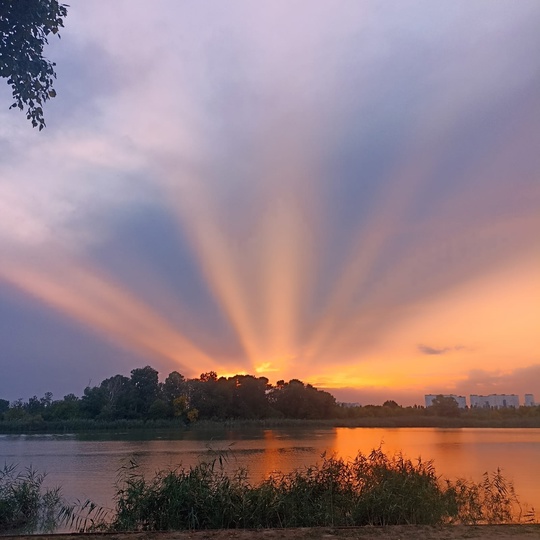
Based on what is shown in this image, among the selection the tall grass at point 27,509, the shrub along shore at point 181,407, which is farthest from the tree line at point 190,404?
the tall grass at point 27,509

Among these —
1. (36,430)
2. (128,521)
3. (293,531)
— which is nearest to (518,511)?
(293,531)

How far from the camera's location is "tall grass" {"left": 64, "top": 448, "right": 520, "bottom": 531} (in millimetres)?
9273

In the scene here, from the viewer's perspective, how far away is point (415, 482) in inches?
452

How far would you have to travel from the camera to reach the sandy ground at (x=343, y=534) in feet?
23.2

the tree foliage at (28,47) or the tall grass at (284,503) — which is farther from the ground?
the tree foliage at (28,47)

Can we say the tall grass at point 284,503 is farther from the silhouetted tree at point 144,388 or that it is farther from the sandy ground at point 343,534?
the silhouetted tree at point 144,388

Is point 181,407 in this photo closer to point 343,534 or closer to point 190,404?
point 190,404

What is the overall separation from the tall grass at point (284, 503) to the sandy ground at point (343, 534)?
1.46 m

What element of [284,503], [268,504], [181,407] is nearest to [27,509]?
[268,504]

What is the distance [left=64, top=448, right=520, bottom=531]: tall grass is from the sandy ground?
1463mm

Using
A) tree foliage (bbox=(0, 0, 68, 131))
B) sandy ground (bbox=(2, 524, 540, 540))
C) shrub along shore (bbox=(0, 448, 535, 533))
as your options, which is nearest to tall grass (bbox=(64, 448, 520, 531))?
shrub along shore (bbox=(0, 448, 535, 533))

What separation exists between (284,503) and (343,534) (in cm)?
252

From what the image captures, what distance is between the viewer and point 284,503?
31.9ft

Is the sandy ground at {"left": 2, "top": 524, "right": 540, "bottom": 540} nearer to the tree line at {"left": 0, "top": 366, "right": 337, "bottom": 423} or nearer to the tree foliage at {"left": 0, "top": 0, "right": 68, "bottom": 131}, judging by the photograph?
the tree foliage at {"left": 0, "top": 0, "right": 68, "bottom": 131}
